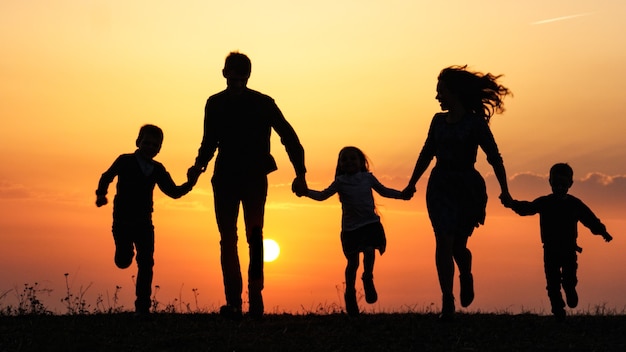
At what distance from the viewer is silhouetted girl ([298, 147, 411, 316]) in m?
11.3

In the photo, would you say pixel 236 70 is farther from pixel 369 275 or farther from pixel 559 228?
pixel 559 228

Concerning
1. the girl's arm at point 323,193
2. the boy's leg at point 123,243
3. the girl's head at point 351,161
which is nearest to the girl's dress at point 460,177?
the girl's head at point 351,161

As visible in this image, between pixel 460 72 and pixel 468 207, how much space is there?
5.36 feet

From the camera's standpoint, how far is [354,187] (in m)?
11.6

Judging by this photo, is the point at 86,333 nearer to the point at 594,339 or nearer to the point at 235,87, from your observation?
the point at 235,87

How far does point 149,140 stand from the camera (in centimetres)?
1114

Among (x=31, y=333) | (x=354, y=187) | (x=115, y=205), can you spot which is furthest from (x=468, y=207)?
(x=31, y=333)

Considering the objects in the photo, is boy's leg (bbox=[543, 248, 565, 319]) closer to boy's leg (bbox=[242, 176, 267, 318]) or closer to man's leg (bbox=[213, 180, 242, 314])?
boy's leg (bbox=[242, 176, 267, 318])

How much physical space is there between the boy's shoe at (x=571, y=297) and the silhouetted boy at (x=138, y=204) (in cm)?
504

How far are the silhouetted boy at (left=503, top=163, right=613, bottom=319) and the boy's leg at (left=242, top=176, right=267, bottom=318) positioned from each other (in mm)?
3403

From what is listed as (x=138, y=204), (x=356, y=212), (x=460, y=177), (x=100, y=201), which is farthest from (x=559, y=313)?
(x=100, y=201)

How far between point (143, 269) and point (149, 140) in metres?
1.57

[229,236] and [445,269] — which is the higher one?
[229,236]

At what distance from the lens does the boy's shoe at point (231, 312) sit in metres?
10.6
